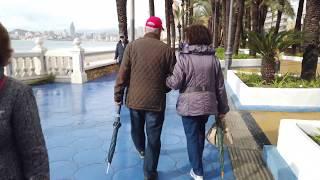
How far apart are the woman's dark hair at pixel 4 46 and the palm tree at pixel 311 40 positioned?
25.4ft

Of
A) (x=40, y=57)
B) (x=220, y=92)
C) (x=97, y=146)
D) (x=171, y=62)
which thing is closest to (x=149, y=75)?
(x=171, y=62)

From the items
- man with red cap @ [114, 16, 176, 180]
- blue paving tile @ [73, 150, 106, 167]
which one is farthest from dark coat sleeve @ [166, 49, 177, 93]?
blue paving tile @ [73, 150, 106, 167]

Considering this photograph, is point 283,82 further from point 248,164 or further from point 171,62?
point 171,62

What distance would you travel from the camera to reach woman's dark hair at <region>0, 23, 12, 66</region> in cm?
124

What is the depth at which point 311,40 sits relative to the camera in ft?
24.4

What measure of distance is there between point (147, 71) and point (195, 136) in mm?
927

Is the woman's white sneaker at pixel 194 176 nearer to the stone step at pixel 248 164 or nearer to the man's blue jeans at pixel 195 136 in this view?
the man's blue jeans at pixel 195 136

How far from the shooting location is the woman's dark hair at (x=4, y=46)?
1.24 m

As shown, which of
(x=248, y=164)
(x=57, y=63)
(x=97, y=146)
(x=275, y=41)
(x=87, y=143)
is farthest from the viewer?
(x=57, y=63)

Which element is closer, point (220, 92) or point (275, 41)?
point (220, 92)

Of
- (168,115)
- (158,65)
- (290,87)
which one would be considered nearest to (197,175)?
(158,65)

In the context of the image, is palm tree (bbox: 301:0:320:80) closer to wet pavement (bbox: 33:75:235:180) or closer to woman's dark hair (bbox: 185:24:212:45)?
wet pavement (bbox: 33:75:235:180)

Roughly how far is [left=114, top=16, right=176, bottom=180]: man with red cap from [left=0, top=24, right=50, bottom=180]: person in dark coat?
5.86 ft

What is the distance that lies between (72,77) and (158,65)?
8278 millimetres
